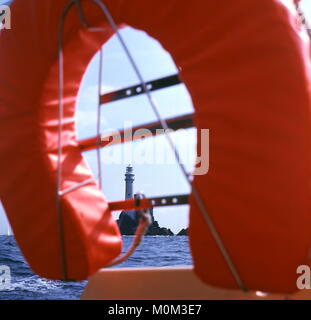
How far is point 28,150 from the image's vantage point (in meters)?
1.82

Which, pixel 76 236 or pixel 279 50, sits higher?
pixel 279 50

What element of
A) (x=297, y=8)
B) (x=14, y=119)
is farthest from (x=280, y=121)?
(x=14, y=119)

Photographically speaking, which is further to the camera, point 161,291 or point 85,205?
point 161,291

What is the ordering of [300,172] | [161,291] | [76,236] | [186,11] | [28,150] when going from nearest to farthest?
[300,172] < [186,11] < [76,236] < [28,150] < [161,291]

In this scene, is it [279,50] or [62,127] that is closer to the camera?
[279,50]

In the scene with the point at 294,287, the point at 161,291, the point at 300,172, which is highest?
the point at 300,172

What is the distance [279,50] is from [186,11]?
32cm

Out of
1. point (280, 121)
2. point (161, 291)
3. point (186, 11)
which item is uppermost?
point (186, 11)

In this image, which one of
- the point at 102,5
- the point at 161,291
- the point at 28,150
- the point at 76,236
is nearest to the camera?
the point at 102,5

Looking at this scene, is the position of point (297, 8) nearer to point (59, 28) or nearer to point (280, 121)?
point (280, 121)

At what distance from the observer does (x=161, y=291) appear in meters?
2.04
